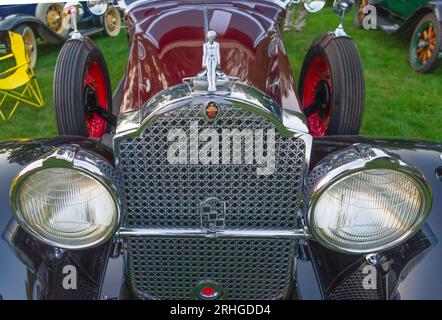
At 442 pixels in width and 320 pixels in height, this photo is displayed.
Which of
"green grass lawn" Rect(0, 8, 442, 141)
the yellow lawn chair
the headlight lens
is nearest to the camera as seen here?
the headlight lens

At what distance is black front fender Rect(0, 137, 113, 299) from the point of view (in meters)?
1.73

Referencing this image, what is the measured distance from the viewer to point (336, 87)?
2842mm

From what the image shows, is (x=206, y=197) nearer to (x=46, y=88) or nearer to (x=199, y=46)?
(x=199, y=46)

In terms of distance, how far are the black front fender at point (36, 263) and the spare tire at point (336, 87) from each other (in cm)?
146

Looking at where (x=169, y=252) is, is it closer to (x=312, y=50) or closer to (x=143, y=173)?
(x=143, y=173)

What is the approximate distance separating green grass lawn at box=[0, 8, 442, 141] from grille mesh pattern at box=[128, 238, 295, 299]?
2862 mm

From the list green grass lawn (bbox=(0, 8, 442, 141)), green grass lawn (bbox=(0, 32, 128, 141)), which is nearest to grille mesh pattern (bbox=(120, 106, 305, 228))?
green grass lawn (bbox=(0, 8, 442, 141))

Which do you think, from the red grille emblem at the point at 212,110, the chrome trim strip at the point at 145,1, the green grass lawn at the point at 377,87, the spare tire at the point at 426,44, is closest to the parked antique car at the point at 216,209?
the red grille emblem at the point at 212,110

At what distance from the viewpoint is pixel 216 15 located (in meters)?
2.62

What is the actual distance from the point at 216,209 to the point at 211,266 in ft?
1.01

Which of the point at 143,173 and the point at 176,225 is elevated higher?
the point at 143,173

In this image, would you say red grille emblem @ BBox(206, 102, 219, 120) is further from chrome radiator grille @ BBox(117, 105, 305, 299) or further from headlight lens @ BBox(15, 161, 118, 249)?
headlight lens @ BBox(15, 161, 118, 249)

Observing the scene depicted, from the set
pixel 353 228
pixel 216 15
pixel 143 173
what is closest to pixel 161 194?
pixel 143 173

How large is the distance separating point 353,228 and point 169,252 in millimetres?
698
